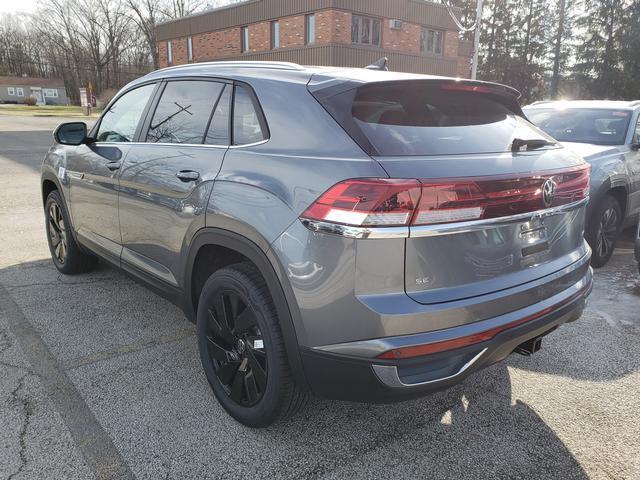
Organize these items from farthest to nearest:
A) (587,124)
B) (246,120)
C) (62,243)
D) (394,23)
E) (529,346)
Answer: (394,23) → (587,124) → (62,243) → (246,120) → (529,346)

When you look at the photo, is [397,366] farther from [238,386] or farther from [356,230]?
[238,386]

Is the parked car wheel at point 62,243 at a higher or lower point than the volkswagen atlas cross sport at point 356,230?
lower

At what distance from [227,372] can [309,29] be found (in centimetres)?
2776

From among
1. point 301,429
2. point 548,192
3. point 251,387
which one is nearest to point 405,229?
point 548,192

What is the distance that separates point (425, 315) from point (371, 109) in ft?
2.98

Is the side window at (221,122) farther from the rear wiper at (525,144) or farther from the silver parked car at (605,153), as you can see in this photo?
the silver parked car at (605,153)

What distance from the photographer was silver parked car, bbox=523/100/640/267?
5.00 metres

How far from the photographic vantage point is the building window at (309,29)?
2741cm

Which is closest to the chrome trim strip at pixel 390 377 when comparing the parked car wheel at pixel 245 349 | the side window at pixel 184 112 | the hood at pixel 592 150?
the parked car wheel at pixel 245 349

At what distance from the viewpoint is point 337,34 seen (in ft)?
86.6

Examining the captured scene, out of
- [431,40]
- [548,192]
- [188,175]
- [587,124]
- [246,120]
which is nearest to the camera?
[548,192]

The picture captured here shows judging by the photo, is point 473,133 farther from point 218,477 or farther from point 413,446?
point 218,477

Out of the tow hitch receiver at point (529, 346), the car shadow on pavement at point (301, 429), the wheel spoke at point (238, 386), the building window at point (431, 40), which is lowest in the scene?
the car shadow on pavement at point (301, 429)

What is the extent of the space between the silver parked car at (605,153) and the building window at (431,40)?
2636 centimetres
